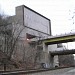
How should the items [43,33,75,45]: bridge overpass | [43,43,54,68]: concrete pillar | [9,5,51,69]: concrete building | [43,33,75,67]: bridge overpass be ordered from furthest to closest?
1. [43,43,54,68]: concrete pillar
2. [43,33,75,67]: bridge overpass
3. [43,33,75,45]: bridge overpass
4. [9,5,51,69]: concrete building

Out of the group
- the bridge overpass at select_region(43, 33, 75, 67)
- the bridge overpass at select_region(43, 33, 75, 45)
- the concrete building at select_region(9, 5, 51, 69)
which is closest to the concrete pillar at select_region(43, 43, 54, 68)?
the bridge overpass at select_region(43, 33, 75, 67)

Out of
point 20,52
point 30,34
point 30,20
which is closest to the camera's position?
point 20,52

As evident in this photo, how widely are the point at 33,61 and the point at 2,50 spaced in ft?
46.9

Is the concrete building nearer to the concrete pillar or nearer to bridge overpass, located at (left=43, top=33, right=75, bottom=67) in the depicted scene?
the concrete pillar

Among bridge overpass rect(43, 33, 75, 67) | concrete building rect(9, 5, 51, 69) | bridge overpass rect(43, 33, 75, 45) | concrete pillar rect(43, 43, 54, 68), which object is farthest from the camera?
concrete pillar rect(43, 43, 54, 68)

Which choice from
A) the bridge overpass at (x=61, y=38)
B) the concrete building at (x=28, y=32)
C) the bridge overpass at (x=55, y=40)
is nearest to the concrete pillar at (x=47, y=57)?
the bridge overpass at (x=55, y=40)

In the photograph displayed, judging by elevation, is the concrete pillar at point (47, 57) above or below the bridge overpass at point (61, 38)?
below

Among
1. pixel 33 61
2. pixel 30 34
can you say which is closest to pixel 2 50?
pixel 33 61

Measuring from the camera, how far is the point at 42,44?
78750mm

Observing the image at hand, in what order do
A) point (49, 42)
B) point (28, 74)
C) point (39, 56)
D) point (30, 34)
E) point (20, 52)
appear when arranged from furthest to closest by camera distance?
point (30, 34)
point (49, 42)
point (39, 56)
point (20, 52)
point (28, 74)

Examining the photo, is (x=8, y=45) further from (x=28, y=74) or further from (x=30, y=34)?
(x=30, y=34)

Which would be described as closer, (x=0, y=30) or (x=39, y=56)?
(x=0, y=30)

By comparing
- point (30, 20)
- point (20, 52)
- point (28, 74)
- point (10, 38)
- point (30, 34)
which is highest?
point (30, 20)

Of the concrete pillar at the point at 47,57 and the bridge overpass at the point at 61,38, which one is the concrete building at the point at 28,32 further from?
the bridge overpass at the point at 61,38
